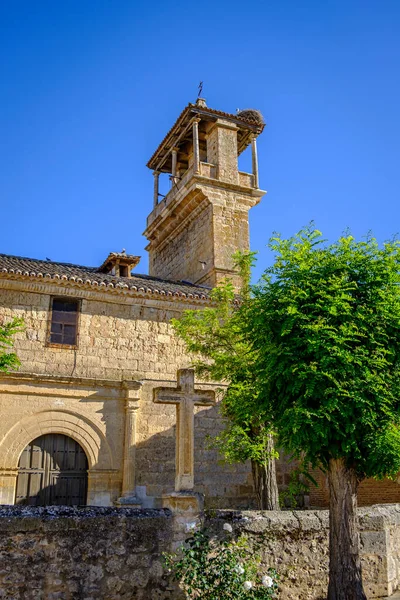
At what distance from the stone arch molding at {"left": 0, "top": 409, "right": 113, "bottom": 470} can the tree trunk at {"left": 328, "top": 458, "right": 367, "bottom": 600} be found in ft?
25.2

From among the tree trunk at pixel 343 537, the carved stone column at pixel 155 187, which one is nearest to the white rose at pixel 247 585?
the tree trunk at pixel 343 537

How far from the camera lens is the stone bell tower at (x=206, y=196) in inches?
816

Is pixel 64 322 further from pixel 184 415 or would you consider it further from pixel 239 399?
pixel 184 415

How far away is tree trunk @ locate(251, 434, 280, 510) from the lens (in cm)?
1047

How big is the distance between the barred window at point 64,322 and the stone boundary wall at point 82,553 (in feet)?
28.1

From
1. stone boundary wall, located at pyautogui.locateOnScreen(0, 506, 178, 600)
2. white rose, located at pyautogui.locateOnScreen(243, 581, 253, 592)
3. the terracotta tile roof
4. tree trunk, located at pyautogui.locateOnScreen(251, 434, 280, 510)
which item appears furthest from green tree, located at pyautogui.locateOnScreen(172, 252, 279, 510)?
white rose, located at pyautogui.locateOnScreen(243, 581, 253, 592)

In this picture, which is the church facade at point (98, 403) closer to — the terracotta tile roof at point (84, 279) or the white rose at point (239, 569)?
the terracotta tile roof at point (84, 279)

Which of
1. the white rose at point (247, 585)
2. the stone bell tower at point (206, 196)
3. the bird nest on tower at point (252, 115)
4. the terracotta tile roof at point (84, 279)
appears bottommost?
the white rose at point (247, 585)

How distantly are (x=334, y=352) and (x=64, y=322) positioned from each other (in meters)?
8.98

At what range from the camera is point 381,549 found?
25.0 ft

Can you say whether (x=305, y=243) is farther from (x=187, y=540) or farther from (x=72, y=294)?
(x=72, y=294)

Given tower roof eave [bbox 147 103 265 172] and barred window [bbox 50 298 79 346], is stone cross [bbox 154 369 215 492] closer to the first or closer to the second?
barred window [bbox 50 298 79 346]

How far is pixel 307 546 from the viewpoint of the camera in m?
7.16

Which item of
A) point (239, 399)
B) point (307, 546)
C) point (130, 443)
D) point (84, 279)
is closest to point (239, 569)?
point (307, 546)
